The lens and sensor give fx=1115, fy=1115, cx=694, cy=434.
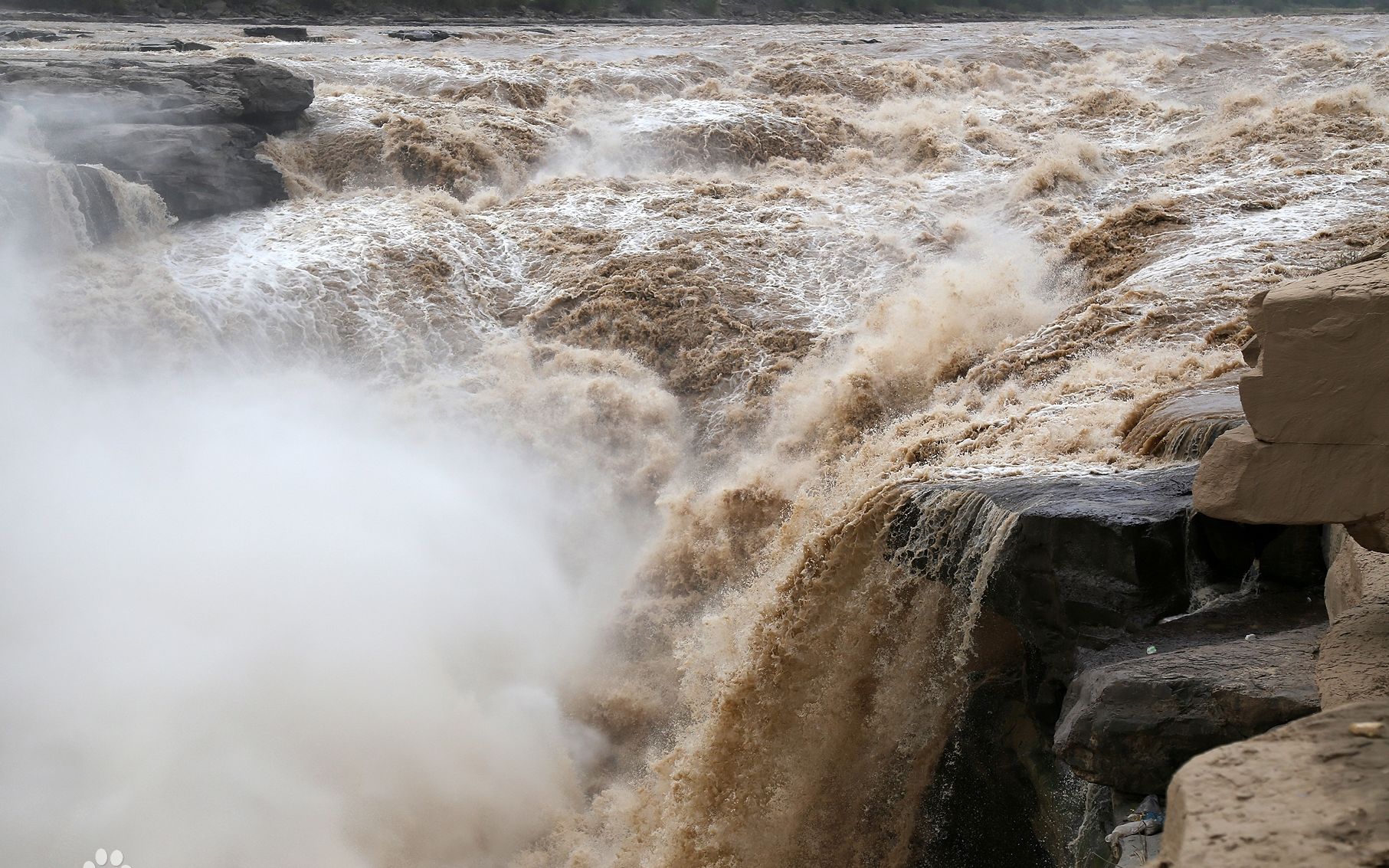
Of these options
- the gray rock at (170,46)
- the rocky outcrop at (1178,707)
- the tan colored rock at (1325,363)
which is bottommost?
the rocky outcrop at (1178,707)

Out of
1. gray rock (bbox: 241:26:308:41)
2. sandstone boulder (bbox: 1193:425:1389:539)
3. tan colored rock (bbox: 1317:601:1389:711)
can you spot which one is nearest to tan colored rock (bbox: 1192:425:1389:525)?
sandstone boulder (bbox: 1193:425:1389:539)

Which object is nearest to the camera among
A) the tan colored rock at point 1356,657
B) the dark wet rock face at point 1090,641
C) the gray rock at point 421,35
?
the tan colored rock at point 1356,657

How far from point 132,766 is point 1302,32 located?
17688 millimetres

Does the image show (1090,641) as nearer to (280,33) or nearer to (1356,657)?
(1356,657)

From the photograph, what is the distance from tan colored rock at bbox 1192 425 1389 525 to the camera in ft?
9.68

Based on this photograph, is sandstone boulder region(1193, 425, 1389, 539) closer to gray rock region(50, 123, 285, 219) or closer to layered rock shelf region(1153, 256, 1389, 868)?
layered rock shelf region(1153, 256, 1389, 868)

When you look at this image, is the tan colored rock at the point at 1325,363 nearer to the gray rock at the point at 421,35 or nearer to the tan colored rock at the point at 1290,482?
the tan colored rock at the point at 1290,482

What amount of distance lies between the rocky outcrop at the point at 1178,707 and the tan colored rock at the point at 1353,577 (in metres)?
0.16

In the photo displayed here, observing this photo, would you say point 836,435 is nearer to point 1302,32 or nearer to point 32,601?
point 32,601

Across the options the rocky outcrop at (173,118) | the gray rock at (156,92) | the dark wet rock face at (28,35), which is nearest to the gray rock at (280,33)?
the dark wet rock face at (28,35)

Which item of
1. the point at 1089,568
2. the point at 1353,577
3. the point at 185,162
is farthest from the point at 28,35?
the point at 1353,577

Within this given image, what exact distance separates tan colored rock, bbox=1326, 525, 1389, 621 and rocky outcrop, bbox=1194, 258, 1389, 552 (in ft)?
1.27

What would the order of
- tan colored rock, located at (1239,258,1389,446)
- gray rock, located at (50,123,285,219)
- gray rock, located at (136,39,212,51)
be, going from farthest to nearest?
gray rock, located at (136,39,212,51)
gray rock, located at (50,123,285,219)
tan colored rock, located at (1239,258,1389,446)

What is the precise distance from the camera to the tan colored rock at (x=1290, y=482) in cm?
295
